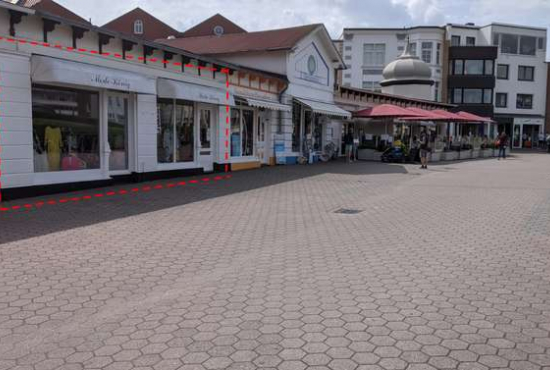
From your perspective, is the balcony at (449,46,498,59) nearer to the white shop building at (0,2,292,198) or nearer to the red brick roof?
the red brick roof

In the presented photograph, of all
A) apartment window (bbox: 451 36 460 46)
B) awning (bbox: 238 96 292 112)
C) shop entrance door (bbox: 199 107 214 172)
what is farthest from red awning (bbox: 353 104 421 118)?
apartment window (bbox: 451 36 460 46)

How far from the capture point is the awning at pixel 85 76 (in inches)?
427

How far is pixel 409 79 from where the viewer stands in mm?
43656

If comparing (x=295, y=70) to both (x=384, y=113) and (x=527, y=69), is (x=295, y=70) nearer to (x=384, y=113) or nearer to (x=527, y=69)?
(x=384, y=113)

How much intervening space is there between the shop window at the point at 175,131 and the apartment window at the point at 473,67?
154 feet

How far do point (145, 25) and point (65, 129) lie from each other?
45.3 metres

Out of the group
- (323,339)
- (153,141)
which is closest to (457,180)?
(153,141)

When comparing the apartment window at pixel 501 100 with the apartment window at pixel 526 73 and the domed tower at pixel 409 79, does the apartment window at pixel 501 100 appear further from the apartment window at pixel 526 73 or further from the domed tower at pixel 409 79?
the domed tower at pixel 409 79

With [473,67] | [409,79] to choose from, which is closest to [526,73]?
[473,67]

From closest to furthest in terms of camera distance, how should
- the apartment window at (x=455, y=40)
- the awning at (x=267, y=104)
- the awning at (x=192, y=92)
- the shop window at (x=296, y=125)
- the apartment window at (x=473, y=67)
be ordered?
the awning at (x=192, y=92) < the awning at (x=267, y=104) < the shop window at (x=296, y=125) < the apartment window at (x=473, y=67) < the apartment window at (x=455, y=40)

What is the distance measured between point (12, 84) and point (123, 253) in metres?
6.11

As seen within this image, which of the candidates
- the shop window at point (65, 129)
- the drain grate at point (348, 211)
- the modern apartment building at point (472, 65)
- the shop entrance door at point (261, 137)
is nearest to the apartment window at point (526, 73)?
the modern apartment building at point (472, 65)

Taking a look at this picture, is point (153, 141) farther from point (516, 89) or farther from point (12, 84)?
point (516, 89)

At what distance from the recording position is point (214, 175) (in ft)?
56.6
